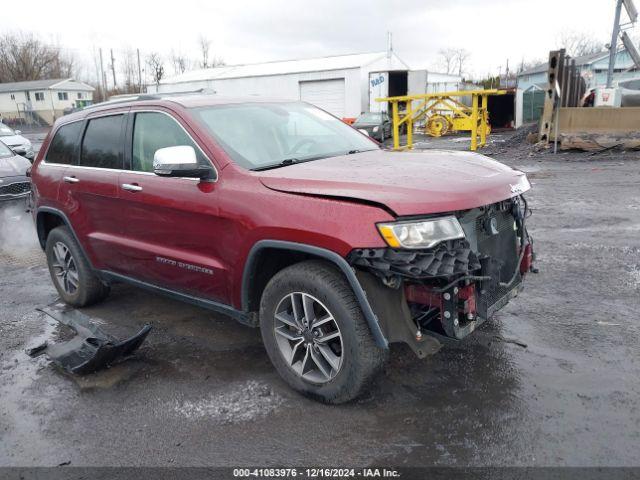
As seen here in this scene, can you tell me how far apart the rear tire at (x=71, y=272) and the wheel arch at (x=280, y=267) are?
2056 millimetres

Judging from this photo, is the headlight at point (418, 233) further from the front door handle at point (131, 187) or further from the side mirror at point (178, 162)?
the front door handle at point (131, 187)

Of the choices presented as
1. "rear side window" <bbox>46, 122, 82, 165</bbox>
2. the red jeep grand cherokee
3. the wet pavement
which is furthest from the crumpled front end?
"rear side window" <bbox>46, 122, 82, 165</bbox>

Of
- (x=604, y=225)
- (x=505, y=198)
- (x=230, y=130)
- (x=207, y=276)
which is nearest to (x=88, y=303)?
(x=207, y=276)

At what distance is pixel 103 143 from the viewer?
447 cm

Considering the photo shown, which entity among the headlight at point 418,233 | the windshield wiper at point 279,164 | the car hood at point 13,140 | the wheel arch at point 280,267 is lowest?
the wheel arch at point 280,267

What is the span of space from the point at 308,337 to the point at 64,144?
326cm

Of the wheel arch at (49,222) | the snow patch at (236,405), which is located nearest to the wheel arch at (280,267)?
the snow patch at (236,405)

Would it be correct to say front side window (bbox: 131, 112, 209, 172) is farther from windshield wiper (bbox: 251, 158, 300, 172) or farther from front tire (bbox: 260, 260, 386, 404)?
front tire (bbox: 260, 260, 386, 404)

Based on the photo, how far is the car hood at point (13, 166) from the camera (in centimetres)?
972

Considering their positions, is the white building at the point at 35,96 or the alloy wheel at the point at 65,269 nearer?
the alloy wheel at the point at 65,269

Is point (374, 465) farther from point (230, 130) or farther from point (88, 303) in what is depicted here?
point (88, 303)

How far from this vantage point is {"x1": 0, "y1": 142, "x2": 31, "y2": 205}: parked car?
31.2ft

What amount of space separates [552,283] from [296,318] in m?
3.05

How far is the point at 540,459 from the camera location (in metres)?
2.72
